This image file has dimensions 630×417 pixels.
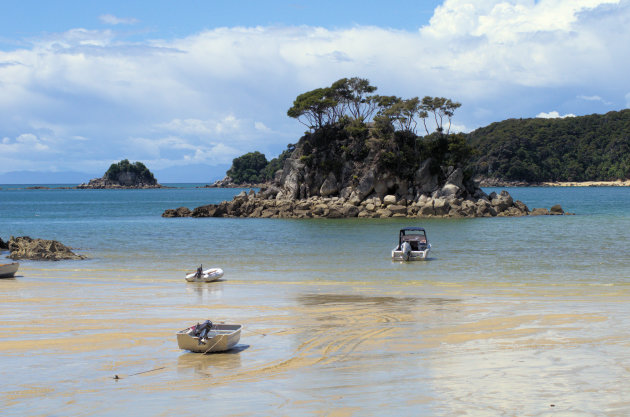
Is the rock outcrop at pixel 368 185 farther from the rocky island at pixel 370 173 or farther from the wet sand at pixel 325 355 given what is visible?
the wet sand at pixel 325 355

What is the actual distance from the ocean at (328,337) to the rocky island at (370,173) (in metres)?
39.8

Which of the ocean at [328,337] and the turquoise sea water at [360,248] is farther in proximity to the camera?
the turquoise sea water at [360,248]

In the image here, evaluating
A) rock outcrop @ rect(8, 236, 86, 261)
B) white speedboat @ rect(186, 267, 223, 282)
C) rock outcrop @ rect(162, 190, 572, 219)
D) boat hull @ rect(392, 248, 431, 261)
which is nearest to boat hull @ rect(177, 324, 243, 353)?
white speedboat @ rect(186, 267, 223, 282)

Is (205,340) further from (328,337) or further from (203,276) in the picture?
(203,276)

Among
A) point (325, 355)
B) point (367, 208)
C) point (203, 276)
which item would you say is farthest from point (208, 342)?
point (367, 208)

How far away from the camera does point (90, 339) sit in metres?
14.6

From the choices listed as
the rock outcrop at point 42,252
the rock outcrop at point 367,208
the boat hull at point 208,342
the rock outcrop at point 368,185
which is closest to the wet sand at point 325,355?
the boat hull at point 208,342

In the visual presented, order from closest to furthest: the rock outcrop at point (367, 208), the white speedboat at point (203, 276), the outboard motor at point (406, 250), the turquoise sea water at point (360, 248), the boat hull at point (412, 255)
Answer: the white speedboat at point (203, 276)
the turquoise sea water at point (360, 248)
the outboard motor at point (406, 250)
the boat hull at point (412, 255)
the rock outcrop at point (367, 208)

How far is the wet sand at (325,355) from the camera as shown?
10.1 meters

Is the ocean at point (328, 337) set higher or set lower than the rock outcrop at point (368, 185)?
lower

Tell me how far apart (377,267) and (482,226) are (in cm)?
2914

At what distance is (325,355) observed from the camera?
43.2 ft

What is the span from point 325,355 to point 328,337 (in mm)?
1652

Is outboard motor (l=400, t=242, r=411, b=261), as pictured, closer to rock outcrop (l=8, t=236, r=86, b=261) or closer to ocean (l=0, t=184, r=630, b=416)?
ocean (l=0, t=184, r=630, b=416)
